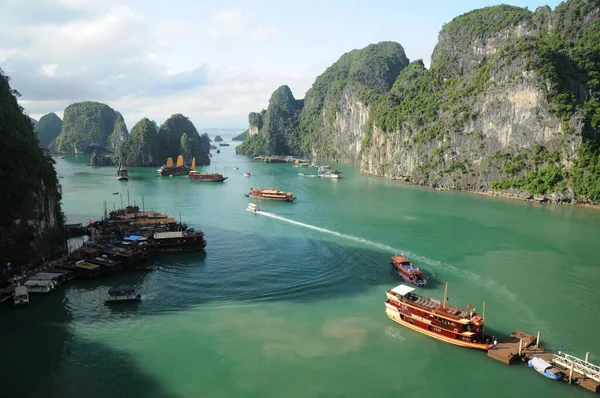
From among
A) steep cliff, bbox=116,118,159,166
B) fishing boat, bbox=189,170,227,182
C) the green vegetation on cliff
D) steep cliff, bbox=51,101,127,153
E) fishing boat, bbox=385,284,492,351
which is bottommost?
fishing boat, bbox=385,284,492,351

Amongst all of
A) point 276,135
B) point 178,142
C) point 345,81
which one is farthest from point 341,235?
point 276,135

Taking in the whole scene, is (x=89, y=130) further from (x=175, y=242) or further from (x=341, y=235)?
(x=341, y=235)

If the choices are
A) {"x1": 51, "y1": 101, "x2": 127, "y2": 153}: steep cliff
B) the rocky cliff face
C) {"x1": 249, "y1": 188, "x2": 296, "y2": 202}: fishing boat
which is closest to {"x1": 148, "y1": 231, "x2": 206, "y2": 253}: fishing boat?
{"x1": 249, "y1": 188, "x2": 296, "y2": 202}: fishing boat

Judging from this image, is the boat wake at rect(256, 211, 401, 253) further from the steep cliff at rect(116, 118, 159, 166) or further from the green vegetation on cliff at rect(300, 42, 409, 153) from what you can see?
the green vegetation on cliff at rect(300, 42, 409, 153)

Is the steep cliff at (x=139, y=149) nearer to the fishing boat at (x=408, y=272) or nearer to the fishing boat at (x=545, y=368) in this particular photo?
the fishing boat at (x=408, y=272)

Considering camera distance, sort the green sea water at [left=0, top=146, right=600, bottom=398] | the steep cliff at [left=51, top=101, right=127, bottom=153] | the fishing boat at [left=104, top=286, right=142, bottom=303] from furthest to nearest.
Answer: the steep cliff at [left=51, top=101, right=127, bottom=153] < the fishing boat at [left=104, top=286, right=142, bottom=303] < the green sea water at [left=0, top=146, right=600, bottom=398]

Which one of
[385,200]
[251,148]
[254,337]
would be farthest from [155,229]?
[251,148]

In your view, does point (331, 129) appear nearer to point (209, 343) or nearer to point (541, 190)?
point (541, 190)

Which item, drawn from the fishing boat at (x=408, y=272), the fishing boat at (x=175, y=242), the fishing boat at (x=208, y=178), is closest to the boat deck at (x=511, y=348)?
the fishing boat at (x=408, y=272)
